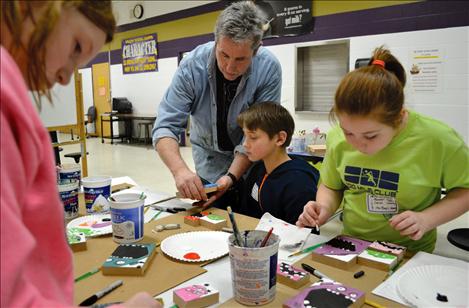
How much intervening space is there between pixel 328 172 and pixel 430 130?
37 cm

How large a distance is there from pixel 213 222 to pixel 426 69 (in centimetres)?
398

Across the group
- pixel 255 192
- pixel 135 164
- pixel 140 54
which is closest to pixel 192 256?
pixel 255 192

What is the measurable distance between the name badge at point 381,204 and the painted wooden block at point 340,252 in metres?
0.21

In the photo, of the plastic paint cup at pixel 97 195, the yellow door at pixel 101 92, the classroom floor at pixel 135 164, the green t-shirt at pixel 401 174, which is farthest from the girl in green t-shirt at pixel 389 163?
the yellow door at pixel 101 92

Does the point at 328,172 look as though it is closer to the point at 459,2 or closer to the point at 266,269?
the point at 266,269

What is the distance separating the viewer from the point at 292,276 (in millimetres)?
931

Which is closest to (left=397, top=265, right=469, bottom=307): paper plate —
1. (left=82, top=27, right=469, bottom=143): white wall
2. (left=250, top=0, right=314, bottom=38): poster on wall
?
(left=82, top=27, right=469, bottom=143): white wall

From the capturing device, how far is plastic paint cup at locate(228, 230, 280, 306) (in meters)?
0.82

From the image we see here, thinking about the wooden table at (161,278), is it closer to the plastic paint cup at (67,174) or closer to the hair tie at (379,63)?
the plastic paint cup at (67,174)

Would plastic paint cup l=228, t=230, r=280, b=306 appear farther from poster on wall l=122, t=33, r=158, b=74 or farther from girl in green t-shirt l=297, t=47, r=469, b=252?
poster on wall l=122, t=33, r=158, b=74

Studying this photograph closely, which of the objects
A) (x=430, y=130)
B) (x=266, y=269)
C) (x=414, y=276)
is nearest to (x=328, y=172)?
(x=430, y=130)

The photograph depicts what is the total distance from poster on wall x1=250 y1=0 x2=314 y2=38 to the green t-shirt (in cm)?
428

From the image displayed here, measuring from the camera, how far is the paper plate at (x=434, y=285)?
84 centimetres

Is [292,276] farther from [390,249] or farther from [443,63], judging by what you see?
[443,63]
